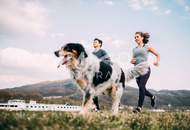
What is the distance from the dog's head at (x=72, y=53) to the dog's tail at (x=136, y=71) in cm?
364

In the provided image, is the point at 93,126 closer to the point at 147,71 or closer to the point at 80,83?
the point at 80,83

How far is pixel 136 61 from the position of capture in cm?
1520

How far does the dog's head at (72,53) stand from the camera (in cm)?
1040

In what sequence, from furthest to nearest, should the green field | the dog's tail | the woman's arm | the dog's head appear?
the woman's arm < the dog's tail < the dog's head < the green field

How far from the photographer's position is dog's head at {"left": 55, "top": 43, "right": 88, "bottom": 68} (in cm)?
1040

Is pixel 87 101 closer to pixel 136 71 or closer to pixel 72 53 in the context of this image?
pixel 72 53

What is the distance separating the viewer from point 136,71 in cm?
1453

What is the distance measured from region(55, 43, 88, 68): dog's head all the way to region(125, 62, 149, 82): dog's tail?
364 cm

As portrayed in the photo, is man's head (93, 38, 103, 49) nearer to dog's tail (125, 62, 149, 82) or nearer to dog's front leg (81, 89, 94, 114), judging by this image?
dog's tail (125, 62, 149, 82)

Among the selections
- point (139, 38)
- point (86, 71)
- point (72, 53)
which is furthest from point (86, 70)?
point (139, 38)

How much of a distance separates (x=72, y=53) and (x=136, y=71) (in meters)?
4.73

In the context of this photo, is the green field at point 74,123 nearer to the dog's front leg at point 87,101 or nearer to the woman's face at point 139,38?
the dog's front leg at point 87,101

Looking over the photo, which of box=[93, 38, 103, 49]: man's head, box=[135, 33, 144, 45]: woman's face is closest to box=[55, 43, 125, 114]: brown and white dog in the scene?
box=[135, 33, 144, 45]: woman's face

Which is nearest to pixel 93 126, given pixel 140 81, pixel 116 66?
pixel 116 66
